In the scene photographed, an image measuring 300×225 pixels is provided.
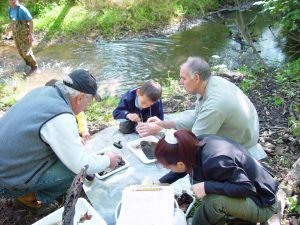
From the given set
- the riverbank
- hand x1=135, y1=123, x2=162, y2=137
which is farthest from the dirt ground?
the riverbank

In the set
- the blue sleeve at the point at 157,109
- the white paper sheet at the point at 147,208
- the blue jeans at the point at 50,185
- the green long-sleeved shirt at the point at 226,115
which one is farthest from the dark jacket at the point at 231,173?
the blue sleeve at the point at 157,109

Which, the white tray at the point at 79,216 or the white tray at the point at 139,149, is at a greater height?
the white tray at the point at 79,216

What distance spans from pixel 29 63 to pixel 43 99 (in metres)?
5.60

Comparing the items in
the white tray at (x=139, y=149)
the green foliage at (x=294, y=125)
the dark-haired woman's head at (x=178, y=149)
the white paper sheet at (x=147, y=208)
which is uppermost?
the dark-haired woman's head at (x=178, y=149)

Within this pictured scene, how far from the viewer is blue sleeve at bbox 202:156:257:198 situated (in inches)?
95.3

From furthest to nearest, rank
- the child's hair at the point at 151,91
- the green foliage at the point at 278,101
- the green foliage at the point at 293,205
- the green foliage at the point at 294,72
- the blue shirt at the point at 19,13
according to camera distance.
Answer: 1. the blue shirt at the point at 19,13
2. the green foliage at the point at 294,72
3. the green foliage at the point at 278,101
4. the child's hair at the point at 151,91
5. the green foliage at the point at 293,205

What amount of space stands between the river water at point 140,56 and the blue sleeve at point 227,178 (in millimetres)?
4659

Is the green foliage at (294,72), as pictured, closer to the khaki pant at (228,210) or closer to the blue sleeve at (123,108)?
the blue sleeve at (123,108)

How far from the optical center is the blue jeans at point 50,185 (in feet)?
10.0

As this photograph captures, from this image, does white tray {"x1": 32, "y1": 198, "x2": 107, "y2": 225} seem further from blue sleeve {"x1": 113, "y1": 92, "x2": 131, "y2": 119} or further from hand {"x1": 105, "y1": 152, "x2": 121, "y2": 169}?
blue sleeve {"x1": 113, "y1": 92, "x2": 131, "y2": 119}

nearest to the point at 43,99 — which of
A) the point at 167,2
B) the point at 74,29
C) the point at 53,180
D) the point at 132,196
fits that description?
the point at 53,180

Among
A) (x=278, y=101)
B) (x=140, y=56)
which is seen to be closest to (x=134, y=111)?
(x=278, y=101)

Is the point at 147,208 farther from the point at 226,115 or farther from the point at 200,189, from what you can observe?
the point at 226,115

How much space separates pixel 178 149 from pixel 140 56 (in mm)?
6722
